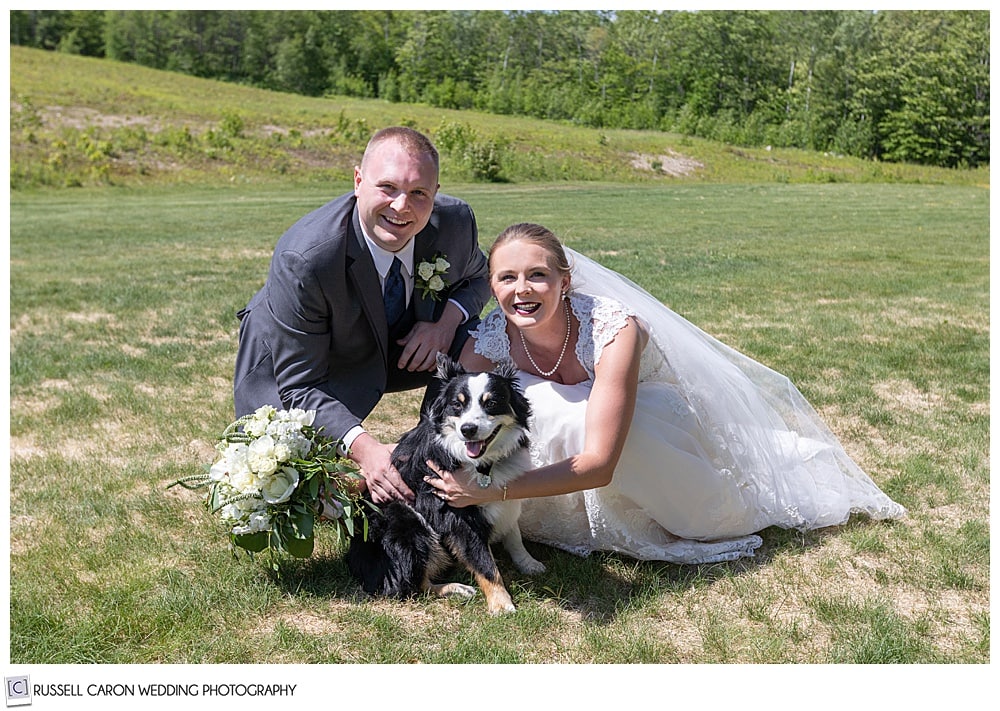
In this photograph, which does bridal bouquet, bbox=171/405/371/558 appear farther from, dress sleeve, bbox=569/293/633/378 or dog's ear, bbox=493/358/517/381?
dress sleeve, bbox=569/293/633/378

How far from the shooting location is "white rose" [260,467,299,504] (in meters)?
3.34

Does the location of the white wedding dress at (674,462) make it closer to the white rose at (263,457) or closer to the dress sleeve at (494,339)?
the dress sleeve at (494,339)

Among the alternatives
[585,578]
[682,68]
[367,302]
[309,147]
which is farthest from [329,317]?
[309,147]

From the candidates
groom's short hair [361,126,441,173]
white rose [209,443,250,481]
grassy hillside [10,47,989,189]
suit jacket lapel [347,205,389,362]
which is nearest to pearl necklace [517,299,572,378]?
suit jacket lapel [347,205,389,362]

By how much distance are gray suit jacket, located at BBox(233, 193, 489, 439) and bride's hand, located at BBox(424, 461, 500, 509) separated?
54 cm

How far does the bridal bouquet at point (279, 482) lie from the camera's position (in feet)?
10.9

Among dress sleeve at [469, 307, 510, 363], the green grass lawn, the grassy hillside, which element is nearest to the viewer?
the green grass lawn

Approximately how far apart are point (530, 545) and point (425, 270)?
134 centimetres

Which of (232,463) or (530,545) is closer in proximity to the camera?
(232,463)

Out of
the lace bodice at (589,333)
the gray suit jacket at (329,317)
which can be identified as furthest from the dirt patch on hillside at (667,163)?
the lace bodice at (589,333)

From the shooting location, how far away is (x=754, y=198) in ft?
75.3

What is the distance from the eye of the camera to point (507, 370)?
3.39 m

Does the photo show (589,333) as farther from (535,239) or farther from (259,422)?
(259,422)

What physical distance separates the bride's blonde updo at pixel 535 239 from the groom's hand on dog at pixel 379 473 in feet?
2.77
